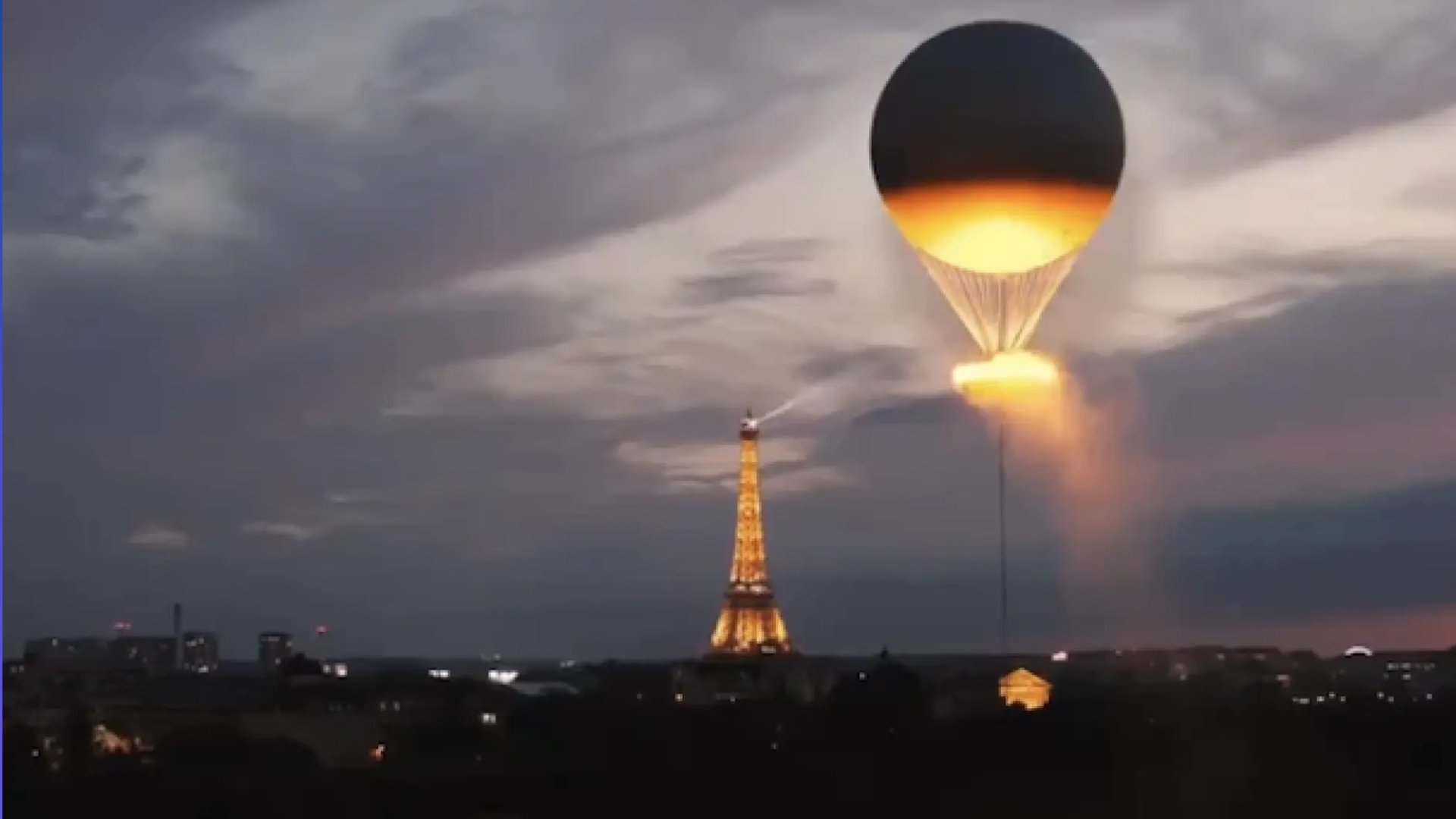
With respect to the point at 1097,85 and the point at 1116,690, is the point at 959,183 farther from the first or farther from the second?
the point at 1116,690

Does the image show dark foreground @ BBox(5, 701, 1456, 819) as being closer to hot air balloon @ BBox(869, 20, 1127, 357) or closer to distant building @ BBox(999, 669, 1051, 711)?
hot air balloon @ BBox(869, 20, 1127, 357)

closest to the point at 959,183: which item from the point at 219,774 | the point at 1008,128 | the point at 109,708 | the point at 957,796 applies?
the point at 1008,128

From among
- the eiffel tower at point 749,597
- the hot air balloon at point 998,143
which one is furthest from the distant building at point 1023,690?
the hot air balloon at point 998,143

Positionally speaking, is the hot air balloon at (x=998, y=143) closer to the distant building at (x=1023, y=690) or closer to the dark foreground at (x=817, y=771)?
the dark foreground at (x=817, y=771)

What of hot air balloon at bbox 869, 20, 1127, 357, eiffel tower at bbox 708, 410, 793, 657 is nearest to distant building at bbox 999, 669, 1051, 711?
eiffel tower at bbox 708, 410, 793, 657

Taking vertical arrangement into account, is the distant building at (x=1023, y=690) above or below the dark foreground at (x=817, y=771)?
below
